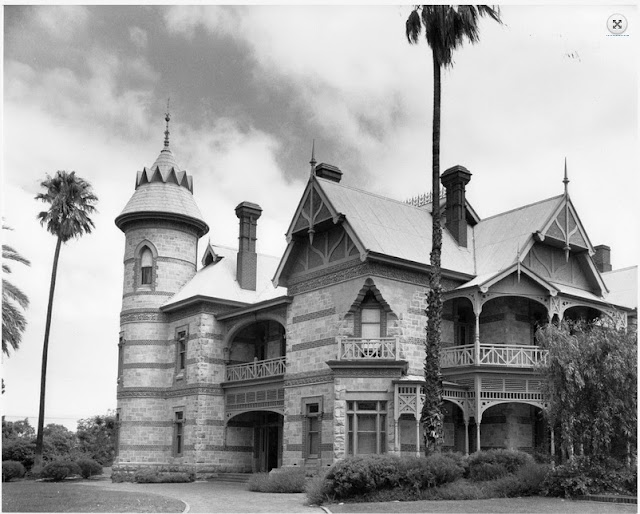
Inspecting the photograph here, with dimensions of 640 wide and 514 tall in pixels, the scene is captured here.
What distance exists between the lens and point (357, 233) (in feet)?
84.8

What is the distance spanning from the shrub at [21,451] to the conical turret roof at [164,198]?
12.5 metres

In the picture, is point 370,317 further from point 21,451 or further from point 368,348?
point 21,451

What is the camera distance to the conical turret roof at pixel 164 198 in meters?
34.9

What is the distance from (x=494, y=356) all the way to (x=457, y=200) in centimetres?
651

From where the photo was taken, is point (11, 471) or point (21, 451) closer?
point (11, 471)

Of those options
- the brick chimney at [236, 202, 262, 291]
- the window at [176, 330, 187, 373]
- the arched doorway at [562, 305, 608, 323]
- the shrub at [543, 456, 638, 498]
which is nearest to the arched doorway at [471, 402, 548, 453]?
the arched doorway at [562, 305, 608, 323]

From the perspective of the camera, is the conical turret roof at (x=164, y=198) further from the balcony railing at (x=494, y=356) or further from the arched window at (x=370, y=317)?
the balcony railing at (x=494, y=356)

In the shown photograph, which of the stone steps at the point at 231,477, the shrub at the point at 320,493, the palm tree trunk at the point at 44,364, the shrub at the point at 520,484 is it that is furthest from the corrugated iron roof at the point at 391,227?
the palm tree trunk at the point at 44,364

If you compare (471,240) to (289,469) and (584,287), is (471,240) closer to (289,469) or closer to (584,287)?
(584,287)

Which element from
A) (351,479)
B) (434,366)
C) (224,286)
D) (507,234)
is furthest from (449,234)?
(351,479)

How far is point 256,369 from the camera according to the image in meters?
31.7

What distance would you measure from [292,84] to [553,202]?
477 inches

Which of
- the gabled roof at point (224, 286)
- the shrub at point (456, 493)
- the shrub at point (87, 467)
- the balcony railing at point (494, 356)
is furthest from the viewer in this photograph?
the shrub at point (87, 467)

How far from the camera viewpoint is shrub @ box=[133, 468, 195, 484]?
30609mm
